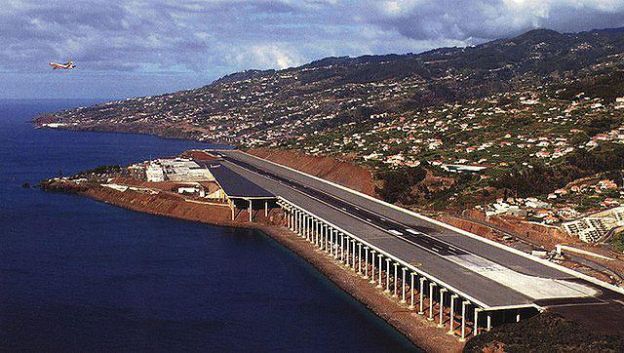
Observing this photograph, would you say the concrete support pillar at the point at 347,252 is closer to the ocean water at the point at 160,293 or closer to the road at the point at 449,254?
the road at the point at 449,254

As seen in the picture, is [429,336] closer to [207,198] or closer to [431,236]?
[431,236]

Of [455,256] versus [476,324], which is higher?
[455,256]

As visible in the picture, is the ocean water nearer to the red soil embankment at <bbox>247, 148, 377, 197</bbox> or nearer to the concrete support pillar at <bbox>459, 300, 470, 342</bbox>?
the concrete support pillar at <bbox>459, 300, 470, 342</bbox>

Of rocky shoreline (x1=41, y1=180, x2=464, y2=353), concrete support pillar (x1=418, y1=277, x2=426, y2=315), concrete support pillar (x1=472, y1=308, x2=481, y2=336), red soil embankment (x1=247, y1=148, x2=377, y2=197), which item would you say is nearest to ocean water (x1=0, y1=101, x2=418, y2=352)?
rocky shoreline (x1=41, y1=180, x2=464, y2=353)

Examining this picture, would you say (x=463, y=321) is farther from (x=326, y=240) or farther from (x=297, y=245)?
(x=297, y=245)

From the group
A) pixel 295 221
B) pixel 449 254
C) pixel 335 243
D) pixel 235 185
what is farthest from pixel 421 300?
pixel 235 185

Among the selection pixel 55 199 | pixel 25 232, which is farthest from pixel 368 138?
pixel 25 232
